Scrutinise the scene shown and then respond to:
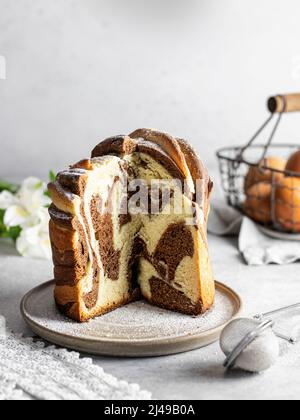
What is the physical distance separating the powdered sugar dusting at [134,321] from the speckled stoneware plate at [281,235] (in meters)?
0.69

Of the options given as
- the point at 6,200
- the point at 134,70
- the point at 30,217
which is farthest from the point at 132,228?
the point at 134,70

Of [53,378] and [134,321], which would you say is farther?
[134,321]

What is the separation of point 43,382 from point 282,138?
8.96 feet

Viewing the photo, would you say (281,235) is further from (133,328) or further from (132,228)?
(133,328)

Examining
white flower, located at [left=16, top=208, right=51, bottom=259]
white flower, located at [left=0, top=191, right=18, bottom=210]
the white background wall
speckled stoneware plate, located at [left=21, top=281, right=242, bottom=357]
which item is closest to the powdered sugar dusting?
speckled stoneware plate, located at [left=21, top=281, right=242, bottom=357]

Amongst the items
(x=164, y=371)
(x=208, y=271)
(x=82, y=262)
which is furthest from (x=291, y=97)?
(x=164, y=371)

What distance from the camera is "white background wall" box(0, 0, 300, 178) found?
3562 mm

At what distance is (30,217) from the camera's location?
245cm

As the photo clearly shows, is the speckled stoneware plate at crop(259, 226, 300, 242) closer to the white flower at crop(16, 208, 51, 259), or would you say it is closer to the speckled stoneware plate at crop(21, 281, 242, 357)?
the speckled stoneware plate at crop(21, 281, 242, 357)

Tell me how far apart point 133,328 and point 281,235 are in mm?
976

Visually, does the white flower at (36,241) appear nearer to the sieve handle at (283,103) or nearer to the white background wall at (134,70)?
the sieve handle at (283,103)

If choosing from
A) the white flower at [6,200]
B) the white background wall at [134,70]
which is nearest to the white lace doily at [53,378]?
the white flower at [6,200]
